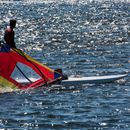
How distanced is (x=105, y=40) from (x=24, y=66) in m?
28.5

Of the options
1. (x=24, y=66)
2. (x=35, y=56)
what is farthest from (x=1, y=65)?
(x=35, y=56)

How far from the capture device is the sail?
2706cm

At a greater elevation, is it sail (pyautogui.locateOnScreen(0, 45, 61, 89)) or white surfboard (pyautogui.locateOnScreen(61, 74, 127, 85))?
sail (pyautogui.locateOnScreen(0, 45, 61, 89))

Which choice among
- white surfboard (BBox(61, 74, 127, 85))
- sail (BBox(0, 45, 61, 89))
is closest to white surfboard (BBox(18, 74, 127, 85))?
white surfboard (BBox(61, 74, 127, 85))

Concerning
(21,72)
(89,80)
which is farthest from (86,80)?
(21,72)

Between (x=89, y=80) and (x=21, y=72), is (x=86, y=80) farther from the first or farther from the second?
(x=21, y=72)

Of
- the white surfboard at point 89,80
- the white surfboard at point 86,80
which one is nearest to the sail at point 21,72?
the white surfboard at point 86,80

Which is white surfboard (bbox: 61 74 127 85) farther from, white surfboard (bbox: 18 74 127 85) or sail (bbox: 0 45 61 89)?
sail (bbox: 0 45 61 89)

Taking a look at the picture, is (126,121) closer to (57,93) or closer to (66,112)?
(66,112)

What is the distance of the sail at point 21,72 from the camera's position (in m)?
27.1

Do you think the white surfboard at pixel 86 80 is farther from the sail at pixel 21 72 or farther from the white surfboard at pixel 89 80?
the sail at pixel 21 72

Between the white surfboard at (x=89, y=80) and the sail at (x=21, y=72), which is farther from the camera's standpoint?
the white surfboard at (x=89, y=80)

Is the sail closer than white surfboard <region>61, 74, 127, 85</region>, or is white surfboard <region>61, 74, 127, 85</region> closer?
the sail

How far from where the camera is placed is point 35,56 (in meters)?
42.0
